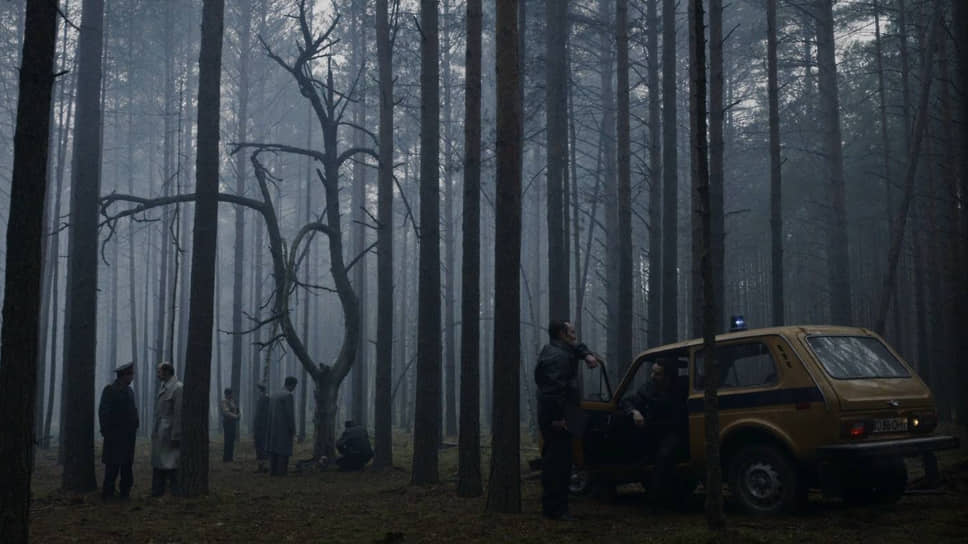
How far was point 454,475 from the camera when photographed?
15.5 metres

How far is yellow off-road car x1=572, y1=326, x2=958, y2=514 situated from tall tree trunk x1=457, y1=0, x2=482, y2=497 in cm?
326

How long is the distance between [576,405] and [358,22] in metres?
29.1

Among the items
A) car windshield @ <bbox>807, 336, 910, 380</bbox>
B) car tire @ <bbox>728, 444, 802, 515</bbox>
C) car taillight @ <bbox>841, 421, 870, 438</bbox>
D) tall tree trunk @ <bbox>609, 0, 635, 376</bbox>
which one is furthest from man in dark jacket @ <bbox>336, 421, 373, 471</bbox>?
car taillight @ <bbox>841, 421, 870, 438</bbox>

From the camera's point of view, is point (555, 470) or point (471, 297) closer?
point (555, 470)

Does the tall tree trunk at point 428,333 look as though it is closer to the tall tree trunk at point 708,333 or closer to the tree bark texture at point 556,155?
the tree bark texture at point 556,155

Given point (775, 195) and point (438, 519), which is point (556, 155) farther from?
point (438, 519)

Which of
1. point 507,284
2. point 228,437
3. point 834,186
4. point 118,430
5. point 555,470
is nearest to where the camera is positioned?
point 555,470

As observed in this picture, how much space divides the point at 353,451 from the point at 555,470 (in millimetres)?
8913

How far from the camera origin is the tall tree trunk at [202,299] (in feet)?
41.9

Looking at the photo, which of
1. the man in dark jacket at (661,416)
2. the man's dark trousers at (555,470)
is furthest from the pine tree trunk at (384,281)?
the man's dark trousers at (555,470)

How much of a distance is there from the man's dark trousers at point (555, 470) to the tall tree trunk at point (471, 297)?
273cm

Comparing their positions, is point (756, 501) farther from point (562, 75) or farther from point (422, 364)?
point (562, 75)

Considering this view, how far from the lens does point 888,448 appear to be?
8.27 m

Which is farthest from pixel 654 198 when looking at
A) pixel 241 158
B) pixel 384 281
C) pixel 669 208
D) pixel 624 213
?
pixel 241 158
